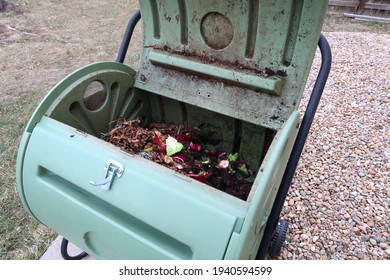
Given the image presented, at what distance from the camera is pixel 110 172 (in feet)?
4.23

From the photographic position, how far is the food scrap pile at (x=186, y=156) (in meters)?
1.76

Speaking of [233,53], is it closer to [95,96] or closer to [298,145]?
[298,145]

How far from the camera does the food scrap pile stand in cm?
176

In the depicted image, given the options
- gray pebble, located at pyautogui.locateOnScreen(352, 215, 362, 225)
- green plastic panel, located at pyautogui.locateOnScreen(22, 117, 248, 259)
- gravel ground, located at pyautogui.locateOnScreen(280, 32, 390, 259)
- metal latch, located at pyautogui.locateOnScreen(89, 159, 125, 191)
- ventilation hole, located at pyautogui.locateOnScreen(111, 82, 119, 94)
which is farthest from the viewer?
gray pebble, located at pyautogui.locateOnScreen(352, 215, 362, 225)

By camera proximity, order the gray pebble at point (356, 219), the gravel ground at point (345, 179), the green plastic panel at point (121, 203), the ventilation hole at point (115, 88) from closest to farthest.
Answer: the green plastic panel at point (121, 203) → the ventilation hole at point (115, 88) → the gravel ground at point (345, 179) → the gray pebble at point (356, 219)

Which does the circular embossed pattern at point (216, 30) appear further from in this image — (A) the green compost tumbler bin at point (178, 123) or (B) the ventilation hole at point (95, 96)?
(B) the ventilation hole at point (95, 96)

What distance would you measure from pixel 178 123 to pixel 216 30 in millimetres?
757

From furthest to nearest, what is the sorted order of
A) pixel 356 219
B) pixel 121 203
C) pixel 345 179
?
pixel 345 179, pixel 356 219, pixel 121 203

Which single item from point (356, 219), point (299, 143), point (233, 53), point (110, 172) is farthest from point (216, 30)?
point (356, 219)

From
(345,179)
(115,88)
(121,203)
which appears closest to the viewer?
(121,203)

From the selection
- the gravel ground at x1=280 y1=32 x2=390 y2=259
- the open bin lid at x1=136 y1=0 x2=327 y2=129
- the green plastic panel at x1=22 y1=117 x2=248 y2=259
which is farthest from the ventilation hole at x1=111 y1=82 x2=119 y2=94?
the gravel ground at x1=280 y1=32 x2=390 y2=259

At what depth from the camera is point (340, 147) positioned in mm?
3178

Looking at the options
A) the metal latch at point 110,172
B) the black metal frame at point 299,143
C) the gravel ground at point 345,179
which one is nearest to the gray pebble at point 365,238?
the gravel ground at point 345,179

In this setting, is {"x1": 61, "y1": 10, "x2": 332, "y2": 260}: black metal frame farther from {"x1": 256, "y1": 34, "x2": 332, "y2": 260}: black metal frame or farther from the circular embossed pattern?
the circular embossed pattern
